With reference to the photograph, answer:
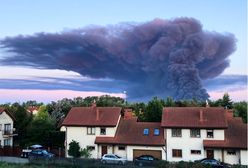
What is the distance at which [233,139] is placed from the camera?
1666 inches

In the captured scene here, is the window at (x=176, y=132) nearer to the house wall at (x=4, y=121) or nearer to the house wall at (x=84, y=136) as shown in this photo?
the house wall at (x=84, y=136)

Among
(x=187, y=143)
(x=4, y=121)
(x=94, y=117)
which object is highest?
(x=94, y=117)

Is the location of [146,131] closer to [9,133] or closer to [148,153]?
[148,153]

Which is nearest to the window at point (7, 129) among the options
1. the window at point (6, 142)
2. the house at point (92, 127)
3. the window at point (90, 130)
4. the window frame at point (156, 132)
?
the window at point (6, 142)

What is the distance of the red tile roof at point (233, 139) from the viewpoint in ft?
135

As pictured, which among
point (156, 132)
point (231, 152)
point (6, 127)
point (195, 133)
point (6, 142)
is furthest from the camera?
point (6, 142)

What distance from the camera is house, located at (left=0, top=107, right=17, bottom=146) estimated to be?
56.5m

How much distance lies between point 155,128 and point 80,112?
11566 millimetres

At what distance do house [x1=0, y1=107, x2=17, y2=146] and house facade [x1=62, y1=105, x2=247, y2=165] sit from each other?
1397 cm

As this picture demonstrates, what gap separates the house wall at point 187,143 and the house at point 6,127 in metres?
28.3

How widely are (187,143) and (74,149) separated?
15280 millimetres

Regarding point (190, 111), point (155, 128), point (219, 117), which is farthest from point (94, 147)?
point (219, 117)

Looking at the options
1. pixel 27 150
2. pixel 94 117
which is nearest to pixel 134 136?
pixel 94 117

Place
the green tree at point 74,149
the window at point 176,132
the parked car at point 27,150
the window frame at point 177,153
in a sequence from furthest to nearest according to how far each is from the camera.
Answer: the parked car at point 27,150
the green tree at point 74,149
the window at point 176,132
the window frame at point 177,153
